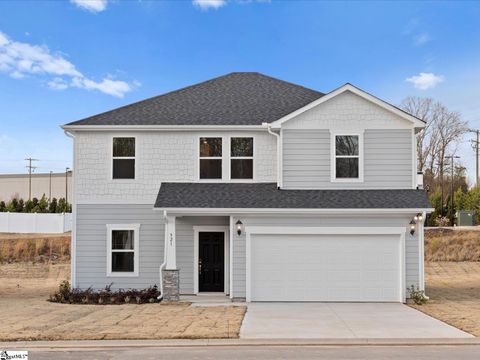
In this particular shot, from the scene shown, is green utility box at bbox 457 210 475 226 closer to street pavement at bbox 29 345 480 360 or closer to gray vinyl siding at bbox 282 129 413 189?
gray vinyl siding at bbox 282 129 413 189

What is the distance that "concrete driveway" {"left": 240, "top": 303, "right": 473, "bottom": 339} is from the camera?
36.5 feet

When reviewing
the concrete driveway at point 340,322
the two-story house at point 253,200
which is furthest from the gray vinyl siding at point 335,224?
the concrete driveway at point 340,322

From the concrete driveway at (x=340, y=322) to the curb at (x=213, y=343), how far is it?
0.35 m

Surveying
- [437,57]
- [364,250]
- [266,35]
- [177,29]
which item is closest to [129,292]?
[364,250]

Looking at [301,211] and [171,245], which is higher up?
[301,211]

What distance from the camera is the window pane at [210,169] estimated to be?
18297 mm

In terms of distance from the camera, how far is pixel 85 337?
10.6 meters

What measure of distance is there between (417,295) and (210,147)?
836 centimetres

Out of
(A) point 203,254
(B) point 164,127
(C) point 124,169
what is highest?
(B) point 164,127

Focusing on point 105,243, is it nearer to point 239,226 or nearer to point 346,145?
point 239,226

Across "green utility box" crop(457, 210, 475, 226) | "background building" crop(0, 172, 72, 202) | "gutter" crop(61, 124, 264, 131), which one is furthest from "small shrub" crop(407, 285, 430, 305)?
"background building" crop(0, 172, 72, 202)

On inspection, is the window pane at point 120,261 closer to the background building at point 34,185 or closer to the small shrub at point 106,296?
the small shrub at point 106,296

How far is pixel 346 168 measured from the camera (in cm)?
1739

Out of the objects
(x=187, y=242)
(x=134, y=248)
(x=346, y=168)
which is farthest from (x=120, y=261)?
(x=346, y=168)
